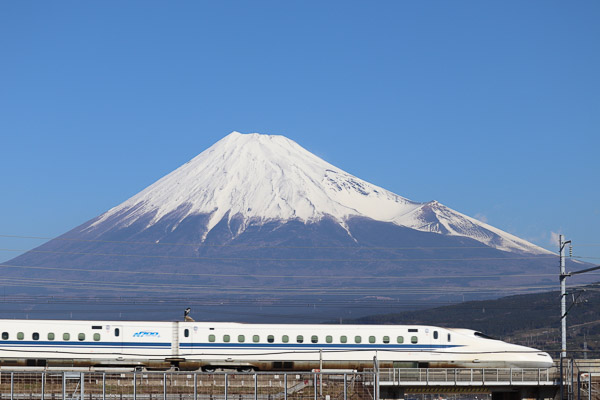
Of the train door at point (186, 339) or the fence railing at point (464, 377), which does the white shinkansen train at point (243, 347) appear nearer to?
the train door at point (186, 339)

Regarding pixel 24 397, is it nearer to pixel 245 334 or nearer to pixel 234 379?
pixel 234 379

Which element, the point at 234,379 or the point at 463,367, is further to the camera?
the point at 463,367

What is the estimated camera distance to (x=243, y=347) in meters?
75.2

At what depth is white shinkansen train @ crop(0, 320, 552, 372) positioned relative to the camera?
241 ft

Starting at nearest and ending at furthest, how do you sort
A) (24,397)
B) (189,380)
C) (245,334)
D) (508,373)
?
(24,397) < (189,380) < (508,373) < (245,334)

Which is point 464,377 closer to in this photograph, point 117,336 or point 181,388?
point 181,388

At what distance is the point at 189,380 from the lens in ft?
205

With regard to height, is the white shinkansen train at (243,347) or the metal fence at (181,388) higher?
the white shinkansen train at (243,347)

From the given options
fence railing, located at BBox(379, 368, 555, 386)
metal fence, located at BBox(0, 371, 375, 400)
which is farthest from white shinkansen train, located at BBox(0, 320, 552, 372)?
metal fence, located at BBox(0, 371, 375, 400)

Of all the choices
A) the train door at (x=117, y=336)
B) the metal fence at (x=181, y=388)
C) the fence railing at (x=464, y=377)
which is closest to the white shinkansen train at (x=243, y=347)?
the train door at (x=117, y=336)

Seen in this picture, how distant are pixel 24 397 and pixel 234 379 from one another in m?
14.7

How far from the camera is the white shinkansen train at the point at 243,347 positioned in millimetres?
73375

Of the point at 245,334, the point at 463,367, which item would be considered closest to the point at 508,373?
the point at 463,367

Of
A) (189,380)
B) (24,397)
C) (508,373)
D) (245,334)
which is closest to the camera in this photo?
(24,397)
